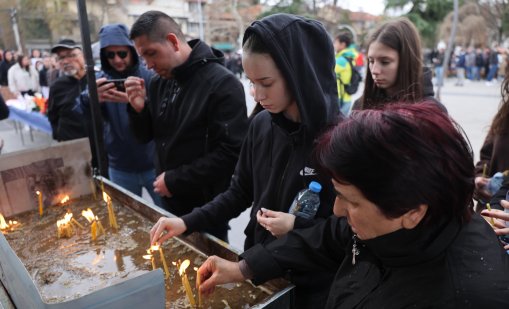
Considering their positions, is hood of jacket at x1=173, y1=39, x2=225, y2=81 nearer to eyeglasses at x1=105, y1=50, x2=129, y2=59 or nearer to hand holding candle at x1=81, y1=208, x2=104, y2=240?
hand holding candle at x1=81, y1=208, x2=104, y2=240

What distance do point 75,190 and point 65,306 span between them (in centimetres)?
168

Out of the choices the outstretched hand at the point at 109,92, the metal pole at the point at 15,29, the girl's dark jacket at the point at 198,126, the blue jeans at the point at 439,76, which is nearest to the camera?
the girl's dark jacket at the point at 198,126

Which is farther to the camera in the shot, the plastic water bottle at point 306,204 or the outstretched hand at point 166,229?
the outstretched hand at point 166,229

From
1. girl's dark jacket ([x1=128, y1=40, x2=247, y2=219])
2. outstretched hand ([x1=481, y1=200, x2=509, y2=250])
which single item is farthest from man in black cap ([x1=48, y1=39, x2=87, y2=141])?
outstretched hand ([x1=481, y1=200, x2=509, y2=250])

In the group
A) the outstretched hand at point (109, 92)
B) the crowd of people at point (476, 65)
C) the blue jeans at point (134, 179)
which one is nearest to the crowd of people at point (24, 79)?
the blue jeans at point (134, 179)

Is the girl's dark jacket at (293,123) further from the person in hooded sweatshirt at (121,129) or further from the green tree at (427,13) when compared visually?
the green tree at (427,13)

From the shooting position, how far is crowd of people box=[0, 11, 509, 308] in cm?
84

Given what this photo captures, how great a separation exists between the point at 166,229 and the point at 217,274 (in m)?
0.46

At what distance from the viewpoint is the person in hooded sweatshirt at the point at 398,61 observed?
7.88 ft

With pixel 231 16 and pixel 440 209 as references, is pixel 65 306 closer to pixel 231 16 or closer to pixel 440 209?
pixel 440 209

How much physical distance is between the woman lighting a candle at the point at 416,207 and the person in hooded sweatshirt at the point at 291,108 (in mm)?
438

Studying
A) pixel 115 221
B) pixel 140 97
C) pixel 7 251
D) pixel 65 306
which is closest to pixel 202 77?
pixel 140 97

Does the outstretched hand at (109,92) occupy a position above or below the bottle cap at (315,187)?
above

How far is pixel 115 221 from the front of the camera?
1.98 meters
